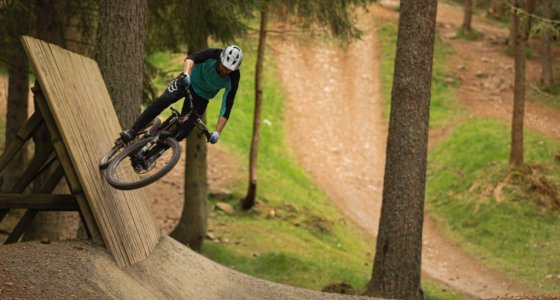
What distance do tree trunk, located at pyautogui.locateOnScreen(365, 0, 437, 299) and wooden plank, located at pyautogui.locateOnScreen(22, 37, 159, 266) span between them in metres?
4.32

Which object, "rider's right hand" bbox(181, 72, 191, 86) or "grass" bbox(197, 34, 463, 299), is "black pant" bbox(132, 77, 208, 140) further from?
"grass" bbox(197, 34, 463, 299)

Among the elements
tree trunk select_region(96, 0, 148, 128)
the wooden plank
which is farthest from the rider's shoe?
tree trunk select_region(96, 0, 148, 128)

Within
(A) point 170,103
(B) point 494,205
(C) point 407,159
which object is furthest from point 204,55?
(B) point 494,205

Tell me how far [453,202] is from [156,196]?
368 inches

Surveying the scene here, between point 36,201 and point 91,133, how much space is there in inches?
48.1

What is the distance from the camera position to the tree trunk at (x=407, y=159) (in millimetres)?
13492

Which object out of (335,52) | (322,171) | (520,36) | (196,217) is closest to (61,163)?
(196,217)

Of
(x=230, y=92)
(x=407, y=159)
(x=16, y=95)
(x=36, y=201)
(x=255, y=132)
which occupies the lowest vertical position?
(x=255, y=132)

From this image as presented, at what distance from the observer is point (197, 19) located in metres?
16.4

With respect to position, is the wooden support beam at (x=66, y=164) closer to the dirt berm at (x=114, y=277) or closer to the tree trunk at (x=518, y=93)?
the dirt berm at (x=114, y=277)

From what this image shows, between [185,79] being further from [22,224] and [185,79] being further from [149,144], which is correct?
[22,224]

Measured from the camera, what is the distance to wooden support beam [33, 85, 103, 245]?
9.50 metres

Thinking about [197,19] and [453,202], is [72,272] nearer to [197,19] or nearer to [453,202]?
[197,19]

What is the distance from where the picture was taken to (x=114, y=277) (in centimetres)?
913
